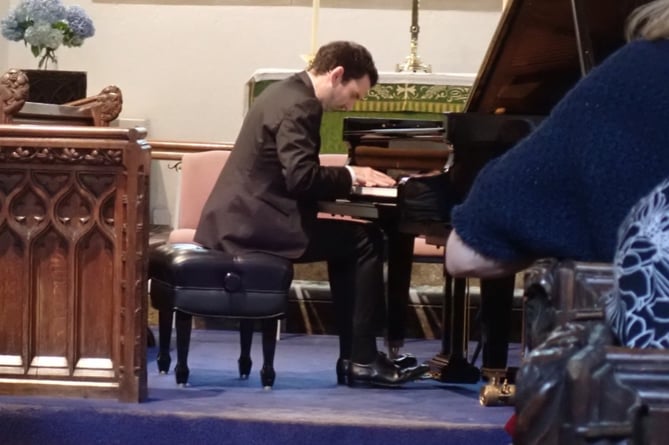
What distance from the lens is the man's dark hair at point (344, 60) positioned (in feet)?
14.5

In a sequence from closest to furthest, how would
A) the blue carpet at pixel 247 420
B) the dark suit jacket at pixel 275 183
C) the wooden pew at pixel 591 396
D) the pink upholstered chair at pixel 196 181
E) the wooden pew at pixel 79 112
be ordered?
the wooden pew at pixel 591 396
the blue carpet at pixel 247 420
the dark suit jacket at pixel 275 183
the wooden pew at pixel 79 112
the pink upholstered chair at pixel 196 181

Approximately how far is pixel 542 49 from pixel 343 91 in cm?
97

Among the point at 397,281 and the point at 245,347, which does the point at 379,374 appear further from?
the point at 245,347

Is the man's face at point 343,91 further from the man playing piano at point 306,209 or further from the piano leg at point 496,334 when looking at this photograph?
the piano leg at point 496,334

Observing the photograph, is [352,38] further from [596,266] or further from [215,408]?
[596,266]

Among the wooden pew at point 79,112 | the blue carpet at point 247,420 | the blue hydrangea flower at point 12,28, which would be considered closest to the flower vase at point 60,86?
the blue hydrangea flower at point 12,28

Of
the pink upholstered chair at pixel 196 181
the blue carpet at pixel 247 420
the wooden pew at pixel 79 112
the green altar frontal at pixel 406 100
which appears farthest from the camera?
the green altar frontal at pixel 406 100

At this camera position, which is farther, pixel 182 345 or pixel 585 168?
pixel 182 345

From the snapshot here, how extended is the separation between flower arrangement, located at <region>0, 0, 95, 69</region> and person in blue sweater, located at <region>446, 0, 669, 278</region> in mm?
4943

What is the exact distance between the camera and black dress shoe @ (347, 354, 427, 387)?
430 centimetres

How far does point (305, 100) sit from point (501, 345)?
121 cm

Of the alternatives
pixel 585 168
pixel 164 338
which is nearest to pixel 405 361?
pixel 164 338

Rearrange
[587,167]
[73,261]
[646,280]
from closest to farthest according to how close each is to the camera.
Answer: [646,280] < [587,167] < [73,261]

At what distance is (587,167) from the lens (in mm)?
1581
